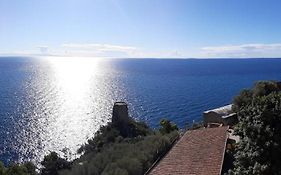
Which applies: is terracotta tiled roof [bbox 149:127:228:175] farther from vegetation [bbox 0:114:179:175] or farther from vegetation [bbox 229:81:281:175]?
vegetation [bbox 0:114:179:175]

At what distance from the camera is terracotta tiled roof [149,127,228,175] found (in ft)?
57.8

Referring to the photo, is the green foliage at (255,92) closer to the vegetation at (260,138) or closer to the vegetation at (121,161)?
the vegetation at (121,161)

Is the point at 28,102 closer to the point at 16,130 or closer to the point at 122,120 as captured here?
the point at 16,130

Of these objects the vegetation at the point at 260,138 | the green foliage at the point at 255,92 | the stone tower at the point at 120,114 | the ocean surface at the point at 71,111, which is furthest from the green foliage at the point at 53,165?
the vegetation at the point at 260,138

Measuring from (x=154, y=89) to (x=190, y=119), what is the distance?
53195mm

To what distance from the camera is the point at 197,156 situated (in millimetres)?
18891

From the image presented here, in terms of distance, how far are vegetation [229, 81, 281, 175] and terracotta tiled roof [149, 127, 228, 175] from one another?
11.2ft

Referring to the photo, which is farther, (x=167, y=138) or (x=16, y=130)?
(x=16, y=130)

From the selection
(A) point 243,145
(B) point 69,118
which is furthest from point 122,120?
(A) point 243,145

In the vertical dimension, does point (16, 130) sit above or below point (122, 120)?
below

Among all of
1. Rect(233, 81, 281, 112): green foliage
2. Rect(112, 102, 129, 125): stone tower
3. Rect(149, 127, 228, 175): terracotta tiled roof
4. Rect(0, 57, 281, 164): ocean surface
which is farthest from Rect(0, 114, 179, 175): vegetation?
Rect(0, 57, 281, 164): ocean surface

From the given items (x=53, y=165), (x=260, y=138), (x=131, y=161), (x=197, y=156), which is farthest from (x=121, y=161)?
(x=53, y=165)

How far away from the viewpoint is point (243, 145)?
1413 centimetres

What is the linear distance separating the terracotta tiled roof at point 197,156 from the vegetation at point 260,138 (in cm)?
342
